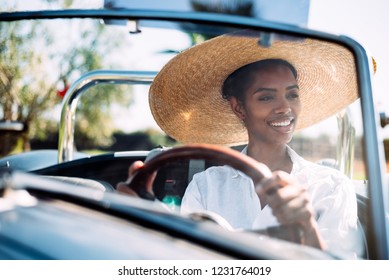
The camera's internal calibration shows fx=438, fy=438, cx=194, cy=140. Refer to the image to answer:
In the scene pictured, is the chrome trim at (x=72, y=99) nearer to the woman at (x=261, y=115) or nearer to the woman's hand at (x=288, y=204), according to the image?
the woman at (x=261, y=115)

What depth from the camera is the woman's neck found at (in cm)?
162

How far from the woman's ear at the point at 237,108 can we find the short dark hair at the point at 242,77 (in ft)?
0.06

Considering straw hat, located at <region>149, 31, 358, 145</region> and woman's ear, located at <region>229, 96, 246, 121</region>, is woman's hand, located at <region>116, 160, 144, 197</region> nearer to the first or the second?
straw hat, located at <region>149, 31, 358, 145</region>

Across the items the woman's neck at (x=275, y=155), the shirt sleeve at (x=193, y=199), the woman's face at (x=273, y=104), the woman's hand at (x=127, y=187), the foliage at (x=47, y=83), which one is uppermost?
the foliage at (x=47, y=83)

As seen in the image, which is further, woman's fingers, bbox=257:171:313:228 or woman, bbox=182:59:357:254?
woman, bbox=182:59:357:254

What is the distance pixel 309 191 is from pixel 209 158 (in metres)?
0.30

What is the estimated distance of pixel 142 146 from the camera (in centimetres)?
2053

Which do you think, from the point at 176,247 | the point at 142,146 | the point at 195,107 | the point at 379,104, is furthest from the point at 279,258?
the point at 142,146

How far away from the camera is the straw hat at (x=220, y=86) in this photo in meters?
1.43

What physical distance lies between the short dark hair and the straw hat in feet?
0.07

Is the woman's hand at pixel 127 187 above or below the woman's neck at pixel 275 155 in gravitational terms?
below

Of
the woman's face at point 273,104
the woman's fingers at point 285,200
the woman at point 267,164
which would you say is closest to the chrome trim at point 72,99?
the woman at point 267,164

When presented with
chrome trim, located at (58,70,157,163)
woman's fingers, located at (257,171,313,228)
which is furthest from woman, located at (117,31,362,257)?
chrome trim, located at (58,70,157,163)
